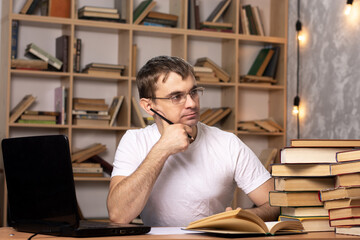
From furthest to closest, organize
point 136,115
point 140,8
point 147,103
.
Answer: point 140,8 → point 136,115 → point 147,103

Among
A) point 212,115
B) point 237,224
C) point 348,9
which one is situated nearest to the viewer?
point 237,224

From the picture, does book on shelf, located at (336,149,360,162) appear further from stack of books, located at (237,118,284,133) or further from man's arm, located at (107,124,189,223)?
stack of books, located at (237,118,284,133)

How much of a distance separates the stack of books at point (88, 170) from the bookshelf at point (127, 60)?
6 cm

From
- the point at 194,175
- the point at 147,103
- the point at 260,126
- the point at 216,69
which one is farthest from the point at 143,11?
the point at 194,175

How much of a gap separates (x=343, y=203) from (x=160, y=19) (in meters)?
3.22

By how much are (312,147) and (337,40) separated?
104 inches

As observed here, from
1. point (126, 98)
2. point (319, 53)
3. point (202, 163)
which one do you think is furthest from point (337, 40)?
point (202, 163)

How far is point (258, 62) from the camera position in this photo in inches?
191

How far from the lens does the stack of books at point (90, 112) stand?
4.27 metres

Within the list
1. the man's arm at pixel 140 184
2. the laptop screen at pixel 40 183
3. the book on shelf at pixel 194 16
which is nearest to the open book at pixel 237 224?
the laptop screen at pixel 40 183

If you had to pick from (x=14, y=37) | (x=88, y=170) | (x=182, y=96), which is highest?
(x=14, y=37)

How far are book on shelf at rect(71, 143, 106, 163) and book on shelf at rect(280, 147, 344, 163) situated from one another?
2.82 meters

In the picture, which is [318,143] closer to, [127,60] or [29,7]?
[127,60]

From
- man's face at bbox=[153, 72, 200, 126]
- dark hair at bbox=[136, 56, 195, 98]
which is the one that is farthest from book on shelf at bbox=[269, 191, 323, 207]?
dark hair at bbox=[136, 56, 195, 98]
